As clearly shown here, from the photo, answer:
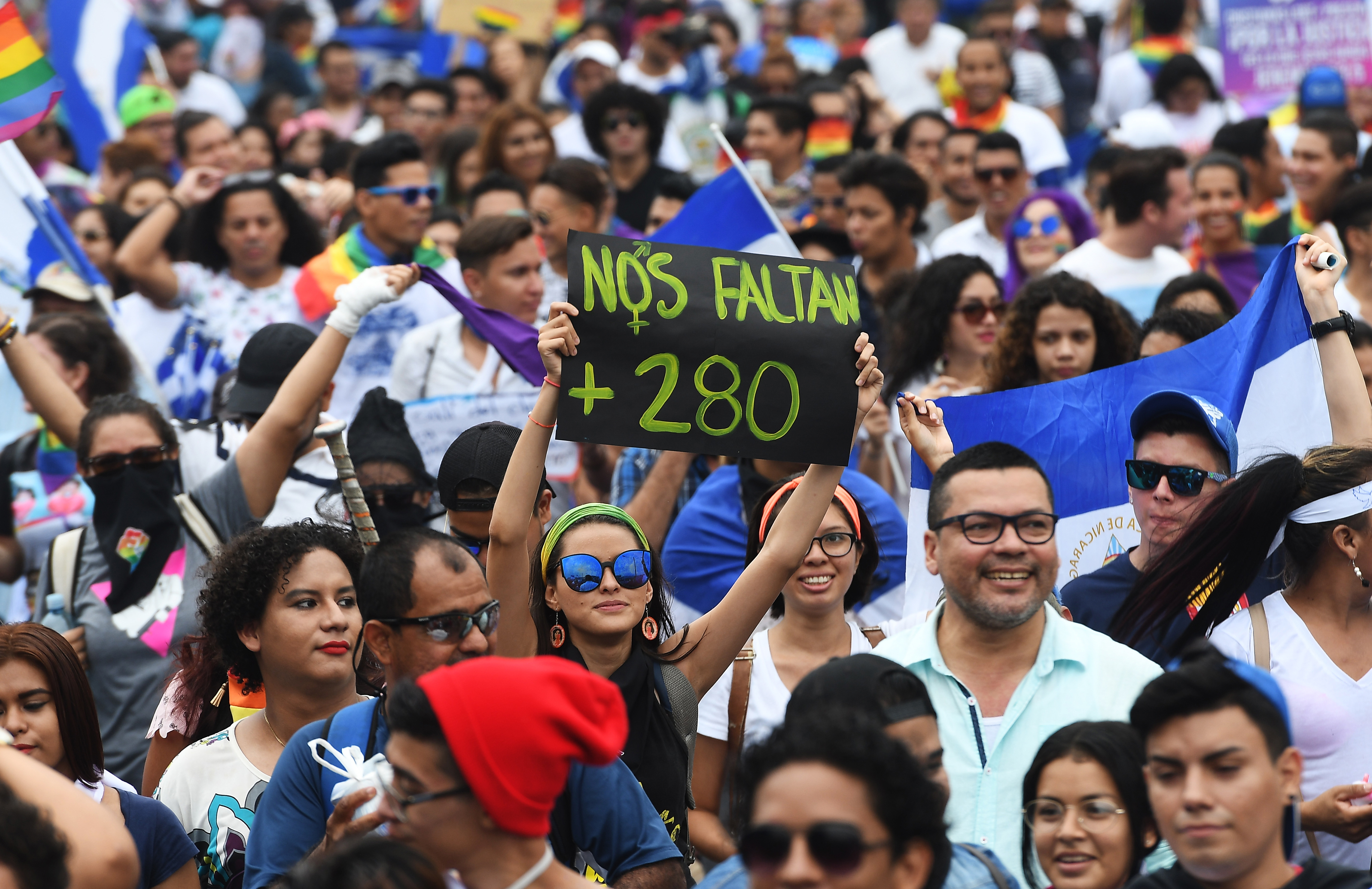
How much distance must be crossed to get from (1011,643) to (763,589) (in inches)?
27.8

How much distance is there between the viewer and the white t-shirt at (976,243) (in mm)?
9094

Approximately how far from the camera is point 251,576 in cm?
449

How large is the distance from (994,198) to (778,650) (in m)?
4.92

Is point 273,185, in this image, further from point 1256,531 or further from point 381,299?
point 1256,531

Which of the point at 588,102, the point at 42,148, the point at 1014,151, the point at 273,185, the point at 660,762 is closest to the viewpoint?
the point at 660,762

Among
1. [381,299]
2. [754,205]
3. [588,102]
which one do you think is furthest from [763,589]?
[588,102]

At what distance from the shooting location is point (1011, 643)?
4.04 m

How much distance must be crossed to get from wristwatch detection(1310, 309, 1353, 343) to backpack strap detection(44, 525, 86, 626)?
4.23 meters

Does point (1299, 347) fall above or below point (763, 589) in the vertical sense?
above

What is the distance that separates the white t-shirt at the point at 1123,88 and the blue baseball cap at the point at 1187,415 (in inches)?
309

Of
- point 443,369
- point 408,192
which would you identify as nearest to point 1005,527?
point 443,369

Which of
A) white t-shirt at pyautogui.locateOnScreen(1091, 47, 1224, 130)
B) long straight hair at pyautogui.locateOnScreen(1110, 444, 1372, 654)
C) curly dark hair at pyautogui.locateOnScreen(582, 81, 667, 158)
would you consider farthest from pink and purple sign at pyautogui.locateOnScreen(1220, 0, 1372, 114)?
long straight hair at pyautogui.locateOnScreen(1110, 444, 1372, 654)

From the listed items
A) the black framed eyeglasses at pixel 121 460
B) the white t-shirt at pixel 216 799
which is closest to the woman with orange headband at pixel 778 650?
the white t-shirt at pixel 216 799

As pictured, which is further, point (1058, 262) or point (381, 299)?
point (1058, 262)
